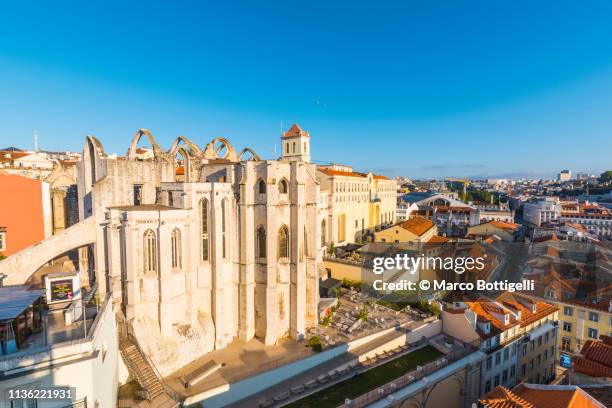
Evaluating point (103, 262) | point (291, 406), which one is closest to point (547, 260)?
point (291, 406)

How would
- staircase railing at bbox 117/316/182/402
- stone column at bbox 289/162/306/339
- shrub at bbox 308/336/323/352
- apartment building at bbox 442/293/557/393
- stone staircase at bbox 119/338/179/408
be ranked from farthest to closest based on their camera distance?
stone column at bbox 289/162/306/339 < apartment building at bbox 442/293/557/393 < shrub at bbox 308/336/323/352 < staircase railing at bbox 117/316/182/402 < stone staircase at bbox 119/338/179/408

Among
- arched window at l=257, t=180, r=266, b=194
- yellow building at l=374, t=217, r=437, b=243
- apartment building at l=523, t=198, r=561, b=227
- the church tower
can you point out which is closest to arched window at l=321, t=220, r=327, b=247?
yellow building at l=374, t=217, r=437, b=243

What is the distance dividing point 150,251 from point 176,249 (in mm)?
1762

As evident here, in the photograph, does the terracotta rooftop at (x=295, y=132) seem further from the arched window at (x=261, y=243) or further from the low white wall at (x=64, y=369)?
the low white wall at (x=64, y=369)

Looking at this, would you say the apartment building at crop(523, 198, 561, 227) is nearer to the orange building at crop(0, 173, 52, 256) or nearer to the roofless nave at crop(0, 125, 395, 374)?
the roofless nave at crop(0, 125, 395, 374)

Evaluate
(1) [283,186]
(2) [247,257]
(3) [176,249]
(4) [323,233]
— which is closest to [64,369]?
(3) [176,249]

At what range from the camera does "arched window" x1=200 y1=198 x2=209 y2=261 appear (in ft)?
78.7

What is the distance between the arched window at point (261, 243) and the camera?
25.6 metres

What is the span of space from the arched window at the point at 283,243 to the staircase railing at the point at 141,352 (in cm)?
1106

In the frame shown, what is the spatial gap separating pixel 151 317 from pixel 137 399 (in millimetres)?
4863

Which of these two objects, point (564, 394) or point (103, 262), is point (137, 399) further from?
point (564, 394)

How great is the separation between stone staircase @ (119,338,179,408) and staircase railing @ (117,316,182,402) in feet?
0.25

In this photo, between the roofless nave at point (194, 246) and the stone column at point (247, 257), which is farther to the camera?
the stone column at point (247, 257)

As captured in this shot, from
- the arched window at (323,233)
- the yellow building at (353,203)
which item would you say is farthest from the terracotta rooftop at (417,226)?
the arched window at (323,233)
